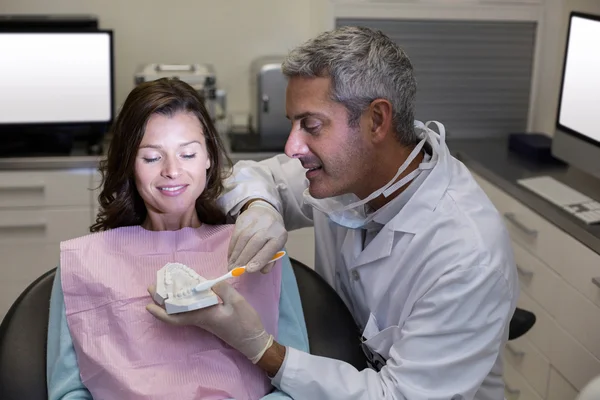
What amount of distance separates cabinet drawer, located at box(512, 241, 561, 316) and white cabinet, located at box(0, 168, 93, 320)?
4.72ft

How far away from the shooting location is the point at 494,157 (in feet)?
9.52

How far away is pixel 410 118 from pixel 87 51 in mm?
1609

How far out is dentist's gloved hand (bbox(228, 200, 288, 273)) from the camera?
57.2 inches

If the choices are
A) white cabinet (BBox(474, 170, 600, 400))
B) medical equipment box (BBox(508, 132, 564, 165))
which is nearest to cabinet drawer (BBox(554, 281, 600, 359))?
white cabinet (BBox(474, 170, 600, 400))

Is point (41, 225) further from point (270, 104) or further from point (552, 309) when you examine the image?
point (552, 309)

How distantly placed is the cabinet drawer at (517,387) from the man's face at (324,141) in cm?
128

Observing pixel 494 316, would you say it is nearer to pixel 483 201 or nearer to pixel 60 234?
pixel 483 201

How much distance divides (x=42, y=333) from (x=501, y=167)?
178cm

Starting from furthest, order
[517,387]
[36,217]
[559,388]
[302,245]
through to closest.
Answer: [302,245], [36,217], [517,387], [559,388]

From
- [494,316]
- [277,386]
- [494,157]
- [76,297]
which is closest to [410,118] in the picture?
[494,316]

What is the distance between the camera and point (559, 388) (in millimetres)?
2324

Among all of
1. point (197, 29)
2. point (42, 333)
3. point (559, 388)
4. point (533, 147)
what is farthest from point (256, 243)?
point (197, 29)

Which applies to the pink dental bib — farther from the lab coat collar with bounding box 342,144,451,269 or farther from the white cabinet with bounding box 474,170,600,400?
the white cabinet with bounding box 474,170,600,400

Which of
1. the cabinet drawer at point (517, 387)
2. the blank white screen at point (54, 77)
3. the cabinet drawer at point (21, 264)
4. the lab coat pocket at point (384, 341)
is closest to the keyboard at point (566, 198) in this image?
the cabinet drawer at point (517, 387)
